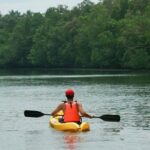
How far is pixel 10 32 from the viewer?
7495 inches

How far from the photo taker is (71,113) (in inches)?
992

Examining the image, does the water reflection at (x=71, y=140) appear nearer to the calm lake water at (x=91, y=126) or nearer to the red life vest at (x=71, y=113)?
the calm lake water at (x=91, y=126)

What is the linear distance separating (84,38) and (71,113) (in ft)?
370

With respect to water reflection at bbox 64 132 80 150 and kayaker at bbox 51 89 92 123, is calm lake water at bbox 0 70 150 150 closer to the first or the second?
water reflection at bbox 64 132 80 150

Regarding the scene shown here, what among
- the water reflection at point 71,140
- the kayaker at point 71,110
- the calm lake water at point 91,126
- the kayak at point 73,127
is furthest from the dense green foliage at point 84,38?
the water reflection at point 71,140

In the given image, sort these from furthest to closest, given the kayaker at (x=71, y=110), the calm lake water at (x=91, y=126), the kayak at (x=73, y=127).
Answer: the kayaker at (x=71, y=110) → the kayak at (x=73, y=127) → the calm lake water at (x=91, y=126)

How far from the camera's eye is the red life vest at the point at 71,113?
2514 cm

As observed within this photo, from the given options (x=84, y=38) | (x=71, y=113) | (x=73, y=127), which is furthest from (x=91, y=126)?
(x=84, y=38)

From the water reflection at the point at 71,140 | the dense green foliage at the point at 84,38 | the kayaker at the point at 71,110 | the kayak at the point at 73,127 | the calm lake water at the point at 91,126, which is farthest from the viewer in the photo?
the dense green foliage at the point at 84,38

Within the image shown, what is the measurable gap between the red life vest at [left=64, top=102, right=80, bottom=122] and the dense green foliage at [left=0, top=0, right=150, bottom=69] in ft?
274

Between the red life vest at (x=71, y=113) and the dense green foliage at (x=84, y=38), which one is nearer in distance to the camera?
the red life vest at (x=71, y=113)

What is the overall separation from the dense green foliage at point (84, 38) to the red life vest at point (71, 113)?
83.5m

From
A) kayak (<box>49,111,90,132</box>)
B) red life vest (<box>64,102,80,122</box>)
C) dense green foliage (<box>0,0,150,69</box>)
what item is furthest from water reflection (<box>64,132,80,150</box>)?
dense green foliage (<box>0,0,150,69</box>)

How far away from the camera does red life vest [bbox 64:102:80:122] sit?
25.1m
